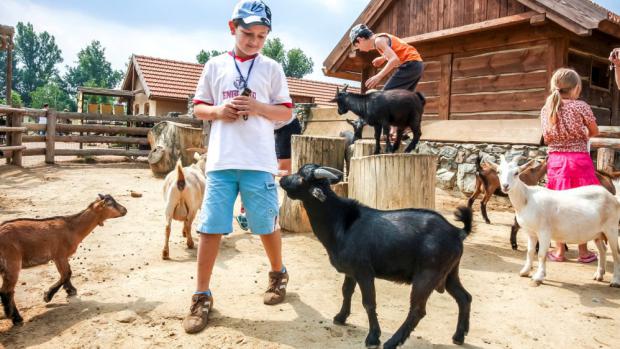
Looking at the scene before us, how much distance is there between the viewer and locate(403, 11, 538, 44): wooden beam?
27.4 feet

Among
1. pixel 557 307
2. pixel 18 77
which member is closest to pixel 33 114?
pixel 557 307

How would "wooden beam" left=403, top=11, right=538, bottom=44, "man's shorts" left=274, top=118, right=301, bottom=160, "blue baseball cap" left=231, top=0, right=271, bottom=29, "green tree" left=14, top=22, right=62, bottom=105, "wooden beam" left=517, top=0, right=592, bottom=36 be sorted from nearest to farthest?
1. "blue baseball cap" left=231, top=0, right=271, bottom=29
2. "man's shorts" left=274, top=118, right=301, bottom=160
3. "wooden beam" left=517, top=0, right=592, bottom=36
4. "wooden beam" left=403, top=11, right=538, bottom=44
5. "green tree" left=14, top=22, right=62, bottom=105

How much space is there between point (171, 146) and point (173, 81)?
572 inches

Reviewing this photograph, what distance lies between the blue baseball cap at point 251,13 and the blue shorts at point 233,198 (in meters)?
0.98

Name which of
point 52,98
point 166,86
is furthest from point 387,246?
point 52,98

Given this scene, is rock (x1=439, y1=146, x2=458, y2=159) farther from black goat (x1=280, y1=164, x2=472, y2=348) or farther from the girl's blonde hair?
black goat (x1=280, y1=164, x2=472, y2=348)

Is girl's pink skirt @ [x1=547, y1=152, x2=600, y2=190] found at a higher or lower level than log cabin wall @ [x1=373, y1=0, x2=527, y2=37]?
lower

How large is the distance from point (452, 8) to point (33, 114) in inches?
452

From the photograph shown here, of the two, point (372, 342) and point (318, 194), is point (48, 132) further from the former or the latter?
point (372, 342)

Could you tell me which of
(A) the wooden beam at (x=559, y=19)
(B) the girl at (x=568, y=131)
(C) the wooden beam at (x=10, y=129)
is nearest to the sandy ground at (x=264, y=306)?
(B) the girl at (x=568, y=131)

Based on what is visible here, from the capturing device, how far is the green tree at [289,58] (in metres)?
57.4

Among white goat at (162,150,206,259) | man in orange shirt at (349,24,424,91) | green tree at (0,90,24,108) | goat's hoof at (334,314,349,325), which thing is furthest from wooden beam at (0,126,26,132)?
goat's hoof at (334,314,349,325)

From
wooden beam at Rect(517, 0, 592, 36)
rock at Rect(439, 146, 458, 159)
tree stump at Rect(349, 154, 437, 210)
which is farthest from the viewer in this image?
rock at Rect(439, 146, 458, 159)

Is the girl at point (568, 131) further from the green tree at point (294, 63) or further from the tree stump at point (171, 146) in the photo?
the green tree at point (294, 63)
